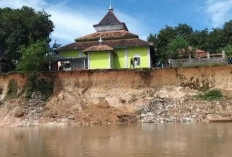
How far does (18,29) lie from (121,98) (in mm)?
15193

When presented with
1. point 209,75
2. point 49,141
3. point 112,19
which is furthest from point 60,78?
point 49,141

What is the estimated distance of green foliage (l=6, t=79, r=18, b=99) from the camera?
105 feet

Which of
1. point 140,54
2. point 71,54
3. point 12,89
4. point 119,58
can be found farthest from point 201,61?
point 12,89

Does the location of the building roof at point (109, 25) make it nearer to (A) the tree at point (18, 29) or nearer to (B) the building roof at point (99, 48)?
(B) the building roof at point (99, 48)

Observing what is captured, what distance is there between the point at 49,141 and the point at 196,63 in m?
17.9

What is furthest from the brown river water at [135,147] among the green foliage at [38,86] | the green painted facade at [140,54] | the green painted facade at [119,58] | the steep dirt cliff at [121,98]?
the green painted facade at [119,58]

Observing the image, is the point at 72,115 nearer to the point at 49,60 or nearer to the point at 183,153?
the point at 49,60

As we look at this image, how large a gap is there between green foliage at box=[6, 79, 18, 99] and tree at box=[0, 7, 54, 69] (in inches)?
232

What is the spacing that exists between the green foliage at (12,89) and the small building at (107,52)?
5538 mm

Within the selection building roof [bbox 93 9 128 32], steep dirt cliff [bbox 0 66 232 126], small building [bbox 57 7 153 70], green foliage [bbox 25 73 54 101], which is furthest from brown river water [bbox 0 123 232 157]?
building roof [bbox 93 9 128 32]

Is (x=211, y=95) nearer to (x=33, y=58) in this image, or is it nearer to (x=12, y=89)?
(x=33, y=58)

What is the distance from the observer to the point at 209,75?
3055cm

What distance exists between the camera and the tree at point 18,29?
127 ft

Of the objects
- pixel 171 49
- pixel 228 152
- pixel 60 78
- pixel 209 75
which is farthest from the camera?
pixel 171 49
